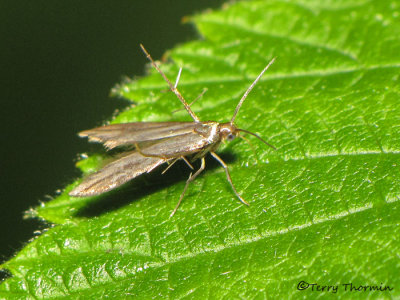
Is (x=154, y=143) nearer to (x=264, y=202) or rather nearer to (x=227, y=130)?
(x=227, y=130)

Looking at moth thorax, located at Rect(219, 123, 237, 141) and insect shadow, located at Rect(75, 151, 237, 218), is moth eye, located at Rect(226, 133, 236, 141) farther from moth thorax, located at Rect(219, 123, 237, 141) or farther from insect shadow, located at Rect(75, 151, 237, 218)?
insect shadow, located at Rect(75, 151, 237, 218)

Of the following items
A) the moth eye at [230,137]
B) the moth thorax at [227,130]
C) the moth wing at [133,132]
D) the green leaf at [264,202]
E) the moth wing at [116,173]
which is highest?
the moth wing at [133,132]

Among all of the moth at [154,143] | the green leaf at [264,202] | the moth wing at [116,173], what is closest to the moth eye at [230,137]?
the moth at [154,143]

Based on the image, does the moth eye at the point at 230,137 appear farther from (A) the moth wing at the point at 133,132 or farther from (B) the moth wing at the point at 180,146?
(A) the moth wing at the point at 133,132

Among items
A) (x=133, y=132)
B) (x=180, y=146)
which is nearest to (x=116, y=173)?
(x=133, y=132)

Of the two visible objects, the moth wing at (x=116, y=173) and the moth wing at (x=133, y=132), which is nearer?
the moth wing at (x=116, y=173)

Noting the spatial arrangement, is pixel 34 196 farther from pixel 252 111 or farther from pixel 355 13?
pixel 355 13

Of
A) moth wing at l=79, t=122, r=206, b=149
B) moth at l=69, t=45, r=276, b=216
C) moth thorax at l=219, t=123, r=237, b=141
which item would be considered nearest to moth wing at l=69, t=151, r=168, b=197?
moth at l=69, t=45, r=276, b=216
